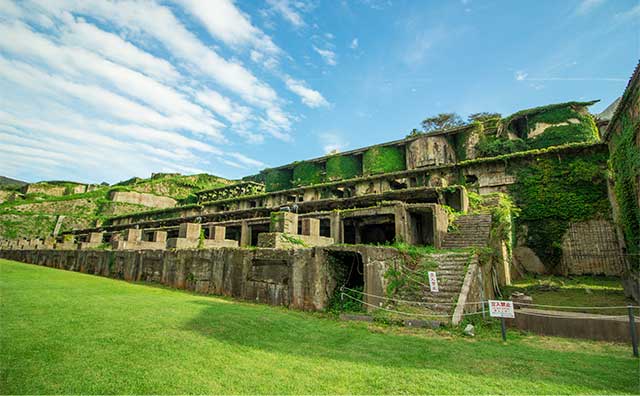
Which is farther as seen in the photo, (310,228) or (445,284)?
(310,228)

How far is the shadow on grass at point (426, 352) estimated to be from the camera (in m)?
4.49

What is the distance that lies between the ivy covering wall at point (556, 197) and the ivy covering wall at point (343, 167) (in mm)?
20976

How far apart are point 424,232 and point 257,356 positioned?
15.6 m

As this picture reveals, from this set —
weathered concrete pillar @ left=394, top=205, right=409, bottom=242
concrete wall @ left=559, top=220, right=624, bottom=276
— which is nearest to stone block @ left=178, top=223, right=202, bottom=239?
weathered concrete pillar @ left=394, top=205, right=409, bottom=242

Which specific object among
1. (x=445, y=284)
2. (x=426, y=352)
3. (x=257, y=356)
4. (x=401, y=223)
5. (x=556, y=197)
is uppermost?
(x=556, y=197)

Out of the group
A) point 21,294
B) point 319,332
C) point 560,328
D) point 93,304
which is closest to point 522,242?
point 560,328

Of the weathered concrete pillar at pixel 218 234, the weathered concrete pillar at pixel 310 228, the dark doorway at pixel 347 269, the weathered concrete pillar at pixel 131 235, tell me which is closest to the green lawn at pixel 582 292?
the dark doorway at pixel 347 269

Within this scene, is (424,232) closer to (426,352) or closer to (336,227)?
(336,227)

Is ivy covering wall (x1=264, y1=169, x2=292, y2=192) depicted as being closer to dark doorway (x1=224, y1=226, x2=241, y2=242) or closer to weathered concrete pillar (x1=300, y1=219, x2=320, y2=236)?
dark doorway (x1=224, y1=226, x2=241, y2=242)

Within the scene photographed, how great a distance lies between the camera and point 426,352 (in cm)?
540

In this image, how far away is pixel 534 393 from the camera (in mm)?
3803

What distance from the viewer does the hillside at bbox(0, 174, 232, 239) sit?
4562cm

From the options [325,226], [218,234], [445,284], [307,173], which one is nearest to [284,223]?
[218,234]

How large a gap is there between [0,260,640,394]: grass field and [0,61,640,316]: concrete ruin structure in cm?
225
